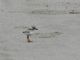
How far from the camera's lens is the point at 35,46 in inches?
634

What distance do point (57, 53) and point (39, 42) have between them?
1840mm

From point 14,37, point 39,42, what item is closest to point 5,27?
point 14,37

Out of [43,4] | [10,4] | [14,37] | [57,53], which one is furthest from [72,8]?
[57,53]

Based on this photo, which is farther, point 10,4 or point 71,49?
point 10,4

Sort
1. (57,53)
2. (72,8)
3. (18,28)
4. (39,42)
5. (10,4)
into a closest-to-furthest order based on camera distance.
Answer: (57,53) < (39,42) < (18,28) < (72,8) < (10,4)

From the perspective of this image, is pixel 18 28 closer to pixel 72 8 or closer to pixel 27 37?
pixel 27 37

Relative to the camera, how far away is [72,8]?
24.5 meters

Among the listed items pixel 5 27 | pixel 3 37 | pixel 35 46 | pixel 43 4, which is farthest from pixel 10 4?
pixel 35 46

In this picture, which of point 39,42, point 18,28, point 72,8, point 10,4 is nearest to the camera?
point 39,42

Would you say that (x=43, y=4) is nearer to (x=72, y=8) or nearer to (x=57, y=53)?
(x=72, y=8)

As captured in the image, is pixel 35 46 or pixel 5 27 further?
pixel 5 27

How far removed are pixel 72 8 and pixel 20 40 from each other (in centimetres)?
850

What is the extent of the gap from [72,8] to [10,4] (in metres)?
5.42

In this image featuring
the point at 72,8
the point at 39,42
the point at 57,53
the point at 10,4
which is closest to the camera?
the point at 57,53
